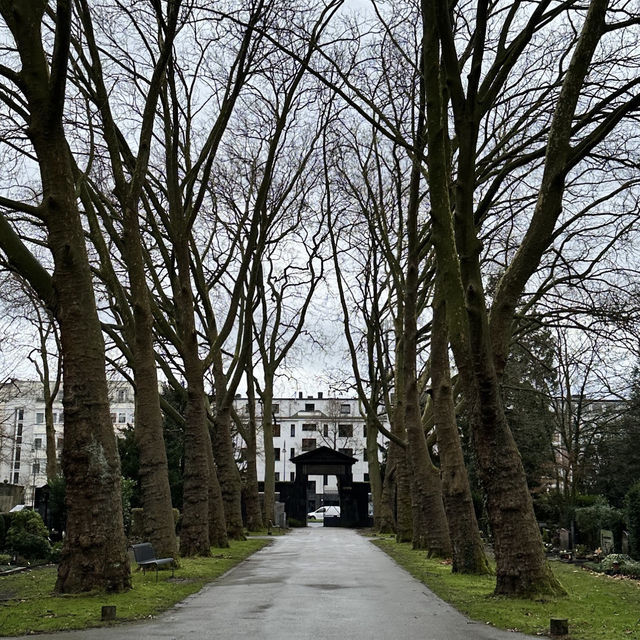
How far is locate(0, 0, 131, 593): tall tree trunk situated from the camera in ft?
37.5

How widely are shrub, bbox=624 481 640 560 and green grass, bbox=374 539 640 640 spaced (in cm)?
352

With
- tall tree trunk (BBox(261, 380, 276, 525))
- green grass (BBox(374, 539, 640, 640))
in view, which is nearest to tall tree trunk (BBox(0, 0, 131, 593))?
green grass (BBox(374, 539, 640, 640))

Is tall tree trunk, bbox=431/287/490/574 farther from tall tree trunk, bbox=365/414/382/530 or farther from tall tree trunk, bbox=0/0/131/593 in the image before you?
tall tree trunk, bbox=365/414/382/530

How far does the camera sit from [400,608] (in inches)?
436

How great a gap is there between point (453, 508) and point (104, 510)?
25.0 feet

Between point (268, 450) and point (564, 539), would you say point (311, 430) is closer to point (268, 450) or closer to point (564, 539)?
point (268, 450)

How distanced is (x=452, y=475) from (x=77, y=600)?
28.0ft

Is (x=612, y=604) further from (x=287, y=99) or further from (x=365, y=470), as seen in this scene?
(x=365, y=470)

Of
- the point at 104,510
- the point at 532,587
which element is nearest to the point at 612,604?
the point at 532,587

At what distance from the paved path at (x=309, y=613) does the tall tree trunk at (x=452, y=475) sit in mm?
1299

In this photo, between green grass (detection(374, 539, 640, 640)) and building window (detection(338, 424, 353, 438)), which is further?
building window (detection(338, 424, 353, 438))

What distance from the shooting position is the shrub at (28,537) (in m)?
20.3

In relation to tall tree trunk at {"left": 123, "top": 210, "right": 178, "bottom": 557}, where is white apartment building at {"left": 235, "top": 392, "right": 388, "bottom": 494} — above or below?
above

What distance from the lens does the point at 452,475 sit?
16734 mm
